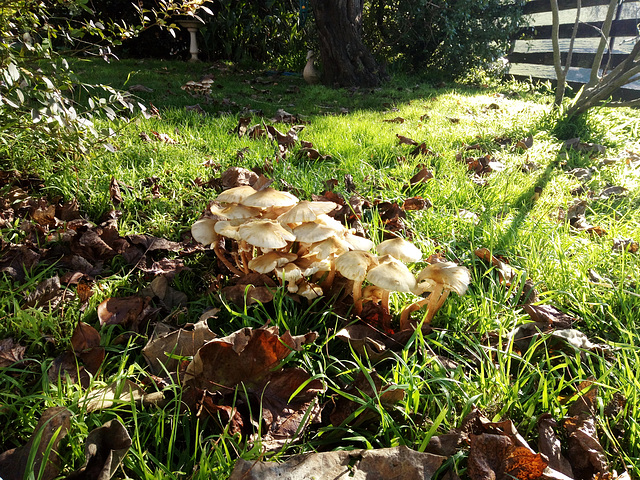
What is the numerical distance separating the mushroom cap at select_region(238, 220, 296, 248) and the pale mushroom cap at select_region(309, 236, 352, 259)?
0.41 feet

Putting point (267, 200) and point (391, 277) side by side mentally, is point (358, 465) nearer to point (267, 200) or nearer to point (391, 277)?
point (391, 277)

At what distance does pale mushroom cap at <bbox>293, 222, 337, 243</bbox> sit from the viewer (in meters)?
1.59

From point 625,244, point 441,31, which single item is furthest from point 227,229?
point 441,31

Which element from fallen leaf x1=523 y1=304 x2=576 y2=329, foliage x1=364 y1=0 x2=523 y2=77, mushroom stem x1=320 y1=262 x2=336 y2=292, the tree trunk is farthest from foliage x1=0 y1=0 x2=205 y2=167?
foliage x1=364 y1=0 x2=523 y2=77

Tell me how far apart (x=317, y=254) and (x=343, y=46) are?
22.7 feet

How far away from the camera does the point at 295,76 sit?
8883 mm

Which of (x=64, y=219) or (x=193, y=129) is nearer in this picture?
(x=64, y=219)

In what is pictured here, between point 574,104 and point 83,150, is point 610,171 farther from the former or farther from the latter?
point 83,150

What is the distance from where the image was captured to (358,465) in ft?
3.65

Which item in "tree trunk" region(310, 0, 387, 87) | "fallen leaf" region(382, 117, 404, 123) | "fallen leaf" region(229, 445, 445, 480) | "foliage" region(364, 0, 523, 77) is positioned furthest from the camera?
"foliage" region(364, 0, 523, 77)

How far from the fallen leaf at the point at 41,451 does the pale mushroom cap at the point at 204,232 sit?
83 cm

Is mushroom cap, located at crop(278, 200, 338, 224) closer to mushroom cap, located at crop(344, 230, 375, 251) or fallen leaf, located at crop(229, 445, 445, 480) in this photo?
mushroom cap, located at crop(344, 230, 375, 251)

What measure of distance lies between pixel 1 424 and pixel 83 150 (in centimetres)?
169

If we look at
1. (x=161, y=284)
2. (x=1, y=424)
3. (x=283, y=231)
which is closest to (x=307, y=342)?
(x=283, y=231)
